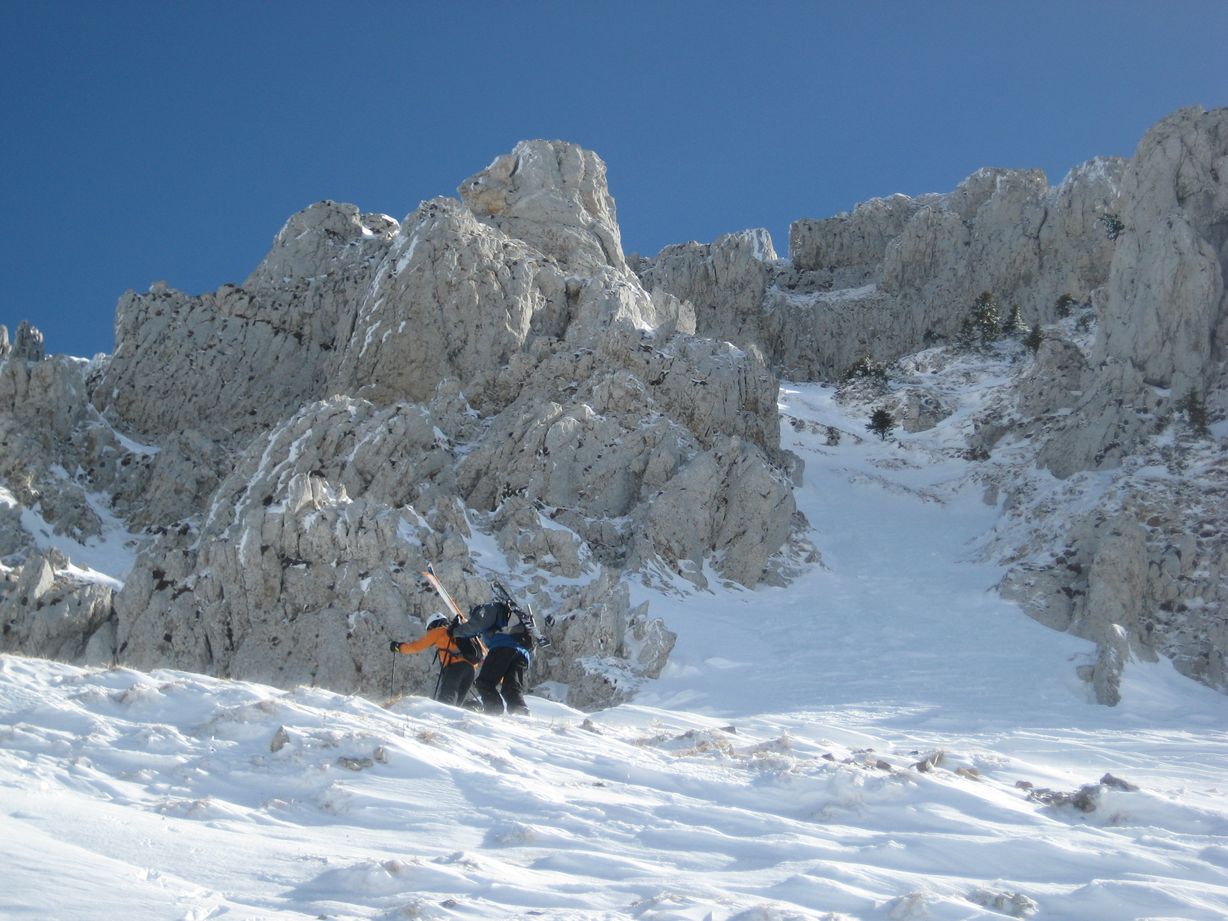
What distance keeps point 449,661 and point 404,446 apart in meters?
15.6

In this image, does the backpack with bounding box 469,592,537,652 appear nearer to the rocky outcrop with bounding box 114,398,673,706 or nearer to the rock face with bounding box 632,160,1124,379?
the rocky outcrop with bounding box 114,398,673,706

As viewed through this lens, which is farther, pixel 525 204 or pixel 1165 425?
pixel 525 204

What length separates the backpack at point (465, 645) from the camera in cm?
1383

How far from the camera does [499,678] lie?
14094mm

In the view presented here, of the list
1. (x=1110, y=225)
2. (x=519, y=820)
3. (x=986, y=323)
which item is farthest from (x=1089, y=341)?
(x=519, y=820)

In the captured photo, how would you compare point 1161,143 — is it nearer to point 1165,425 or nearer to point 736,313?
point 1165,425

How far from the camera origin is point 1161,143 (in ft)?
129

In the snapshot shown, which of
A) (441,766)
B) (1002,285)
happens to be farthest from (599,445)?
(1002,285)

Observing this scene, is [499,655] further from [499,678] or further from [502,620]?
[502,620]

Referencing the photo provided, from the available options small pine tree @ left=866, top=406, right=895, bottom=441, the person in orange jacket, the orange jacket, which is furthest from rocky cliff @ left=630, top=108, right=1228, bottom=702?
the orange jacket

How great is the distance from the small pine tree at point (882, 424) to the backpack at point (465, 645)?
120 ft

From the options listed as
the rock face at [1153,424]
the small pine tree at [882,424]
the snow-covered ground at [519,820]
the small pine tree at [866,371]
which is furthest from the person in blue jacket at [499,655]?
the small pine tree at [866,371]

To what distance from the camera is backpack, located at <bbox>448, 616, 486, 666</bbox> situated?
13828 millimetres

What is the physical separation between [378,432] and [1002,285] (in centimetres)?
4769
